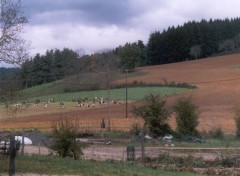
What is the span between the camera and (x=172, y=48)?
162875 mm

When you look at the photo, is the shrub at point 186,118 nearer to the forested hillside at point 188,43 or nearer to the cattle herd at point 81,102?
the cattle herd at point 81,102

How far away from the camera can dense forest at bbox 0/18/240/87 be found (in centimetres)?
12512

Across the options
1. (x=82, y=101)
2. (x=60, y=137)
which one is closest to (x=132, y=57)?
(x=82, y=101)

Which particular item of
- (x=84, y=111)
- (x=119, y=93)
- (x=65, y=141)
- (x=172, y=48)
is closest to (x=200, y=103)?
(x=84, y=111)

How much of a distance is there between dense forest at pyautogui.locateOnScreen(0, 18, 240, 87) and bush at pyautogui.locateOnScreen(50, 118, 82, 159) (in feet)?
308

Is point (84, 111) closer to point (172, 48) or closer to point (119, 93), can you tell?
point (119, 93)

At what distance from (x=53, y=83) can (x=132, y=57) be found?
2987cm

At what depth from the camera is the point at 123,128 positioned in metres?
60.9

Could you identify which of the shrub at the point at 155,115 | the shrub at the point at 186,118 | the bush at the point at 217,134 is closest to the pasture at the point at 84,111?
the shrub at the point at 186,118

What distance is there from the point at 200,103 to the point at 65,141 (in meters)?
57.5

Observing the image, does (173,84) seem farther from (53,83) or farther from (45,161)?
(45,161)

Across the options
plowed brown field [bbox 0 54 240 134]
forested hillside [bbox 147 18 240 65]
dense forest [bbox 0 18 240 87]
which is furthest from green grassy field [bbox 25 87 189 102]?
forested hillside [bbox 147 18 240 65]

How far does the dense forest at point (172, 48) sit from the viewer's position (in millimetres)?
125125

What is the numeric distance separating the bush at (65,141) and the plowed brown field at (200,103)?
971 inches
